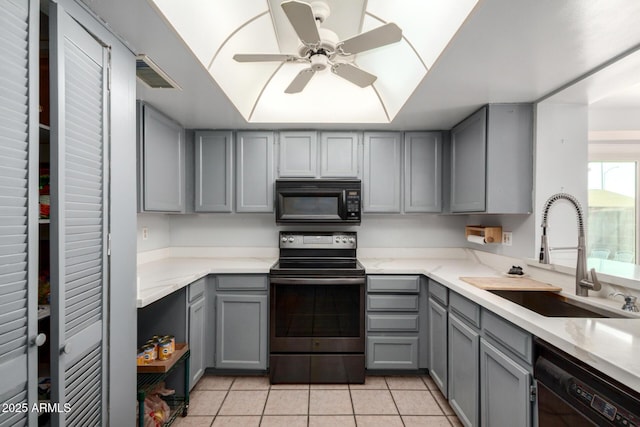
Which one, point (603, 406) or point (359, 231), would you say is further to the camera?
point (359, 231)

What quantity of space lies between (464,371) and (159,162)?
2.51 metres

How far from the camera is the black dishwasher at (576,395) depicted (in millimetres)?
885

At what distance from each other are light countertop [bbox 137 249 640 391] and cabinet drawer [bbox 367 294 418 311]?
20 centimetres

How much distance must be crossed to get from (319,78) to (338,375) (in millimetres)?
2393

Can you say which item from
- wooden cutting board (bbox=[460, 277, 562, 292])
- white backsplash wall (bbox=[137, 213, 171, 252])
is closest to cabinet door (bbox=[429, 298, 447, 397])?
wooden cutting board (bbox=[460, 277, 562, 292])

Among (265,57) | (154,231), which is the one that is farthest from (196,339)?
(265,57)

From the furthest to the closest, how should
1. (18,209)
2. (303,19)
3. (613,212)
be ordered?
(613,212) < (303,19) < (18,209)

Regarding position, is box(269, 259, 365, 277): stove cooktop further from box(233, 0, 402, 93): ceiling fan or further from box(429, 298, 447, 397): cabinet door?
box(233, 0, 402, 93): ceiling fan

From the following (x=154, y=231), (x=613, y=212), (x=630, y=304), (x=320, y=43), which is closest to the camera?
(x=630, y=304)

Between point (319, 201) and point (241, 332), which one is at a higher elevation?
point (319, 201)

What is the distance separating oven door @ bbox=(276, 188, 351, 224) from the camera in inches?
109

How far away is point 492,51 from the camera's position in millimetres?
1525

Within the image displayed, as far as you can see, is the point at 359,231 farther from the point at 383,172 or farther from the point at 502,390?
the point at 502,390

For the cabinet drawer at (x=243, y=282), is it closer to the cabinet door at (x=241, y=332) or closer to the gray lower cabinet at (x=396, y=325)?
the cabinet door at (x=241, y=332)
